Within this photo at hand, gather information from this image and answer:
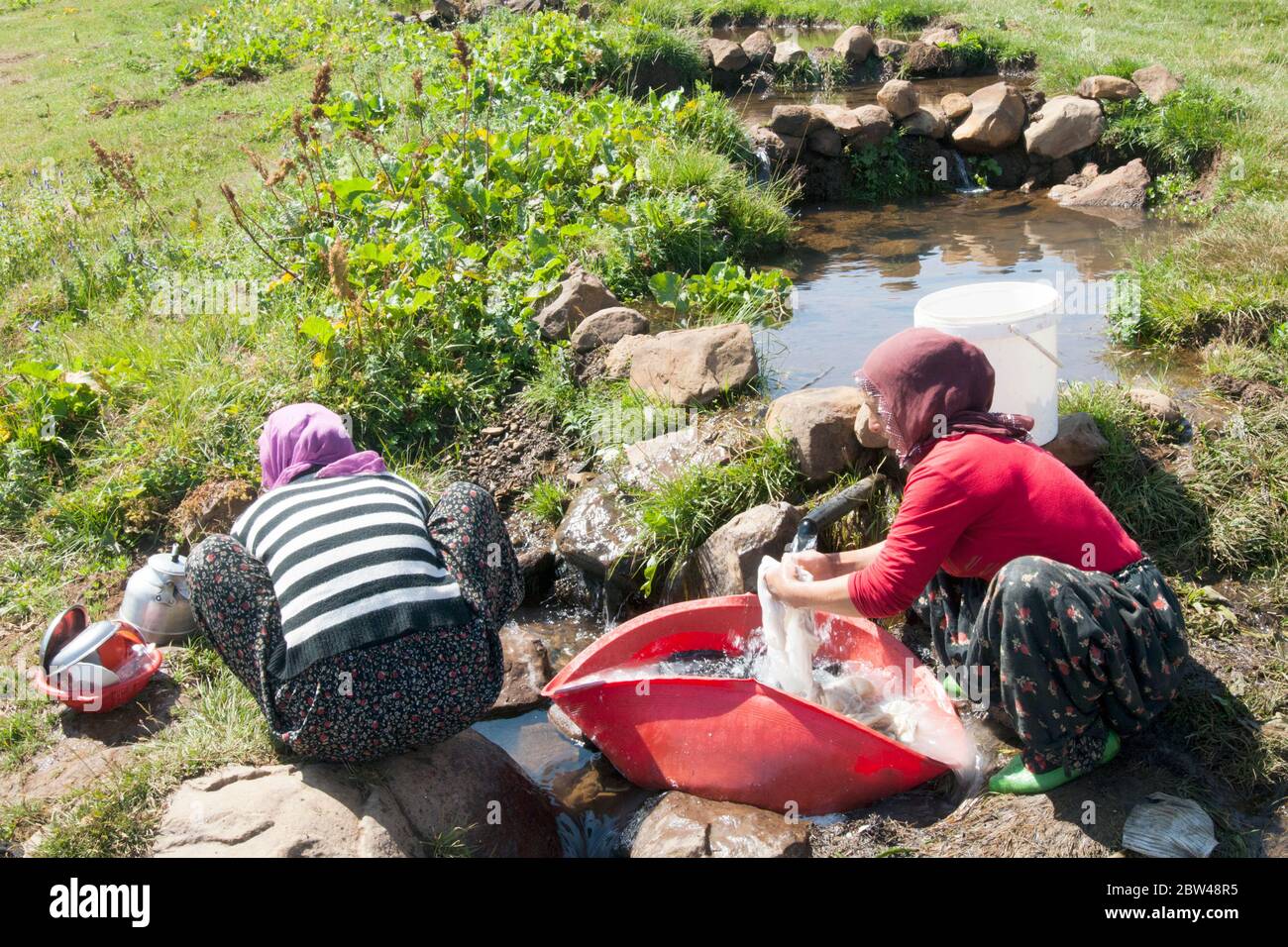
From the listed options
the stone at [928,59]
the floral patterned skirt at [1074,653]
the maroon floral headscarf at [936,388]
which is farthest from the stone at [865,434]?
the stone at [928,59]

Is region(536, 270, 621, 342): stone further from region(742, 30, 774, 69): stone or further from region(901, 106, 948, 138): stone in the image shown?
region(742, 30, 774, 69): stone

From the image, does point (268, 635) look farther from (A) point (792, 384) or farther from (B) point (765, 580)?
(A) point (792, 384)

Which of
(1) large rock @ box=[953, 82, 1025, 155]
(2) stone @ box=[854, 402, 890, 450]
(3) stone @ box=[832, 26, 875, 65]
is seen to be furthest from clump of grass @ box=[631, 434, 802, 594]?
(3) stone @ box=[832, 26, 875, 65]

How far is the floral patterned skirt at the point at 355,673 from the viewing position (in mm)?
2846

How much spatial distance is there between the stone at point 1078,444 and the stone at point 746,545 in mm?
948

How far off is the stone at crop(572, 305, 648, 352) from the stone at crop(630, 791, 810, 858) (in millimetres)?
2576

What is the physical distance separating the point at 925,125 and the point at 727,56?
2879mm

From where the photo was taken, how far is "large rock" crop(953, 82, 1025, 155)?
27.1ft

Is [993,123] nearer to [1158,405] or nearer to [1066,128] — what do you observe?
[1066,128]

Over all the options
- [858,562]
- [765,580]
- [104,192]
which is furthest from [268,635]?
[104,192]

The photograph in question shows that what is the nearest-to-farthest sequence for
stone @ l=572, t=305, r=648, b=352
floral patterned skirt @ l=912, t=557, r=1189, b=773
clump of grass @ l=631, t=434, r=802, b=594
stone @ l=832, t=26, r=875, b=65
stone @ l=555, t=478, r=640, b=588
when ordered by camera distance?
floral patterned skirt @ l=912, t=557, r=1189, b=773, clump of grass @ l=631, t=434, r=802, b=594, stone @ l=555, t=478, r=640, b=588, stone @ l=572, t=305, r=648, b=352, stone @ l=832, t=26, r=875, b=65

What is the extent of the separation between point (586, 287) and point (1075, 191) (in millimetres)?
4400

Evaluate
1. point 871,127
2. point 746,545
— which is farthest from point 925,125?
point 746,545

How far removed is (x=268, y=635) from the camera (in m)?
2.88
